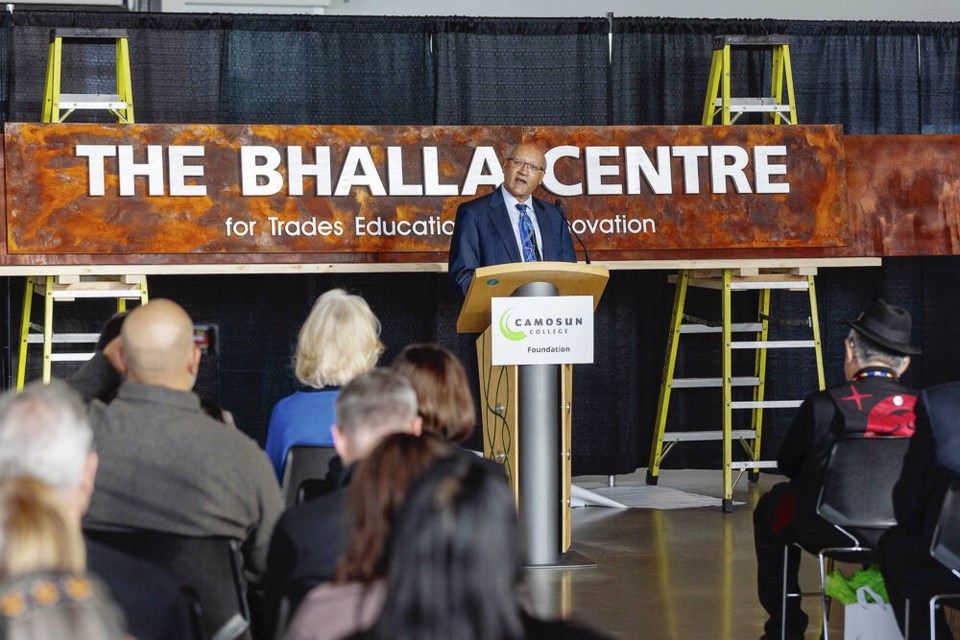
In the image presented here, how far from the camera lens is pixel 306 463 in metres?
3.09

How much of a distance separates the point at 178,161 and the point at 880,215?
3.50 m

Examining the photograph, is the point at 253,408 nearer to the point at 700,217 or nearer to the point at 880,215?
the point at 700,217

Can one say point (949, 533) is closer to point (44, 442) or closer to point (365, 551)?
point (365, 551)

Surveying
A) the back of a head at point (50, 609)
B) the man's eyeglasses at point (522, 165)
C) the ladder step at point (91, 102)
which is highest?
the ladder step at point (91, 102)

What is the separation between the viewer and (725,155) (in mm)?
6305

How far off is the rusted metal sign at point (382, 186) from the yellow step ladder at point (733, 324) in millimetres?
193

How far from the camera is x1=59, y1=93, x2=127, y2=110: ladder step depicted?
233 inches

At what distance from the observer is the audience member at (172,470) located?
2467 mm

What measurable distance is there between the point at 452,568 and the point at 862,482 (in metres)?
2.07

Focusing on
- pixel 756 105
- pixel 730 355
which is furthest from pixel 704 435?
pixel 756 105

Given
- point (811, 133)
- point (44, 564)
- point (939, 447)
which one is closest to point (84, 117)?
point (811, 133)

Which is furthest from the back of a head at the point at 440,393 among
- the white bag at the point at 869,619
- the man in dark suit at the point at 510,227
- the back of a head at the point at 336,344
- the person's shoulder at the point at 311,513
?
the man in dark suit at the point at 510,227

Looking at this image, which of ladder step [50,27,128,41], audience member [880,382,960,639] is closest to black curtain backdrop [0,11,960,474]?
ladder step [50,27,128,41]

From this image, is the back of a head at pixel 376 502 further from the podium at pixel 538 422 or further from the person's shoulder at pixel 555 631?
the podium at pixel 538 422
